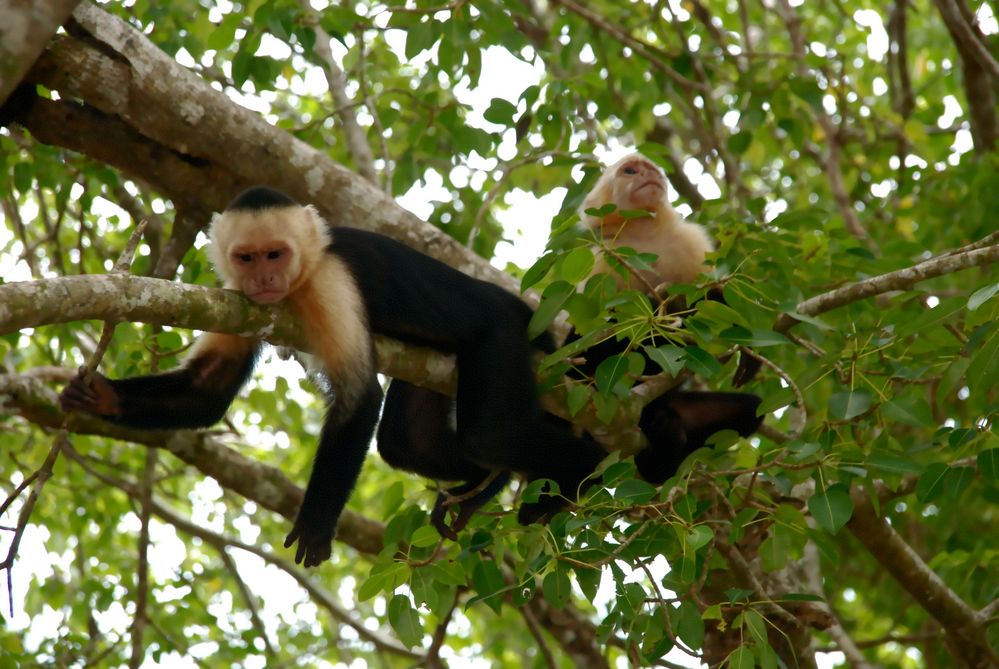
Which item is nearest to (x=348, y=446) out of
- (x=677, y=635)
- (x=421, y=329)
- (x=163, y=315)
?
(x=421, y=329)

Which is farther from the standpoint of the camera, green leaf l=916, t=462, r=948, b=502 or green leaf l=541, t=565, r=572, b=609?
green leaf l=916, t=462, r=948, b=502

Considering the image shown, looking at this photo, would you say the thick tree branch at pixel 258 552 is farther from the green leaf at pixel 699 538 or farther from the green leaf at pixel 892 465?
the green leaf at pixel 892 465

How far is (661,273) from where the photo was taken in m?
4.27

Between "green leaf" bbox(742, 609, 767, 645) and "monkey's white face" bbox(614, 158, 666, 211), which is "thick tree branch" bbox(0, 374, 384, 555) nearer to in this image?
"monkey's white face" bbox(614, 158, 666, 211)

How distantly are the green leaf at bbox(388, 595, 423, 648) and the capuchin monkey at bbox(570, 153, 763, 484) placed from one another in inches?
38.6

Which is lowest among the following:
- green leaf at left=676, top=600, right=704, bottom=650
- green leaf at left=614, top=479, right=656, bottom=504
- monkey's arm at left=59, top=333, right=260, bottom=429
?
green leaf at left=676, top=600, right=704, bottom=650

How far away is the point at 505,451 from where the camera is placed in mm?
3451

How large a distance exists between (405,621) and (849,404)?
4.13ft

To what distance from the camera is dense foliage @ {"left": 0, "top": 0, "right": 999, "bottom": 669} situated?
2.65 metres

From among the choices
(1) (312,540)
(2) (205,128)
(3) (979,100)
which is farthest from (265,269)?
(3) (979,100)

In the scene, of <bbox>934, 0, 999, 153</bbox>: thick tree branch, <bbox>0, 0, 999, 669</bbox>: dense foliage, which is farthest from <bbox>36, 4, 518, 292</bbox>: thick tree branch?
<bbox>934, 0, 999, 153</bbox>: thick tree branch

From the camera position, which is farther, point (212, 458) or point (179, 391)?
point (212, 458)

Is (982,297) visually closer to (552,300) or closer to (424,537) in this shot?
(552,300)

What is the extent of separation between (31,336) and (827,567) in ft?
14.2
